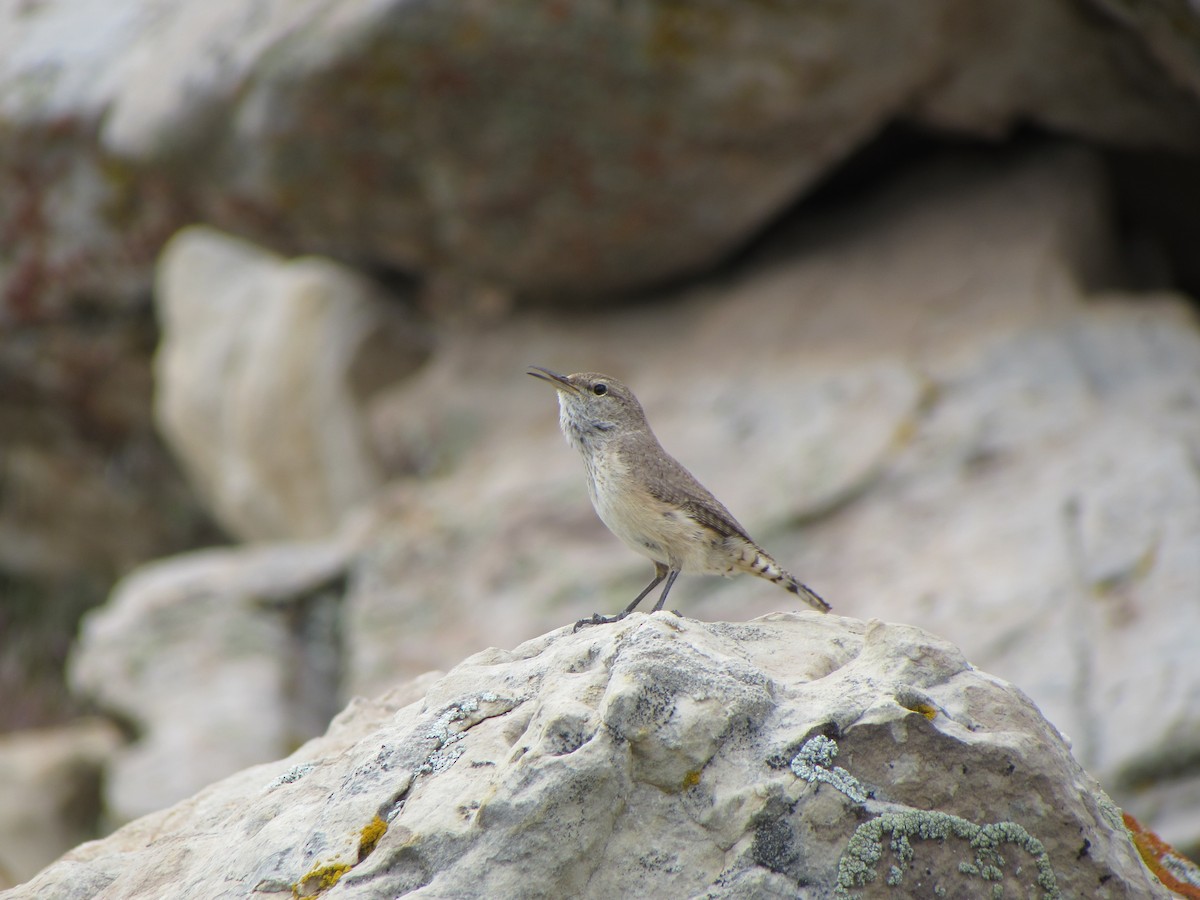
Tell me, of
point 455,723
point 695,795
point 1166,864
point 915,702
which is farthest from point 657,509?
point 1166,864

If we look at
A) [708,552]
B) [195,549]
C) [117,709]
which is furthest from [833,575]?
[195,549]

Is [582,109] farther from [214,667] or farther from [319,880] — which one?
[319,880]

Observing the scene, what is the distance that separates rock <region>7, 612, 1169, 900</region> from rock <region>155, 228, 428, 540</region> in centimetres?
844

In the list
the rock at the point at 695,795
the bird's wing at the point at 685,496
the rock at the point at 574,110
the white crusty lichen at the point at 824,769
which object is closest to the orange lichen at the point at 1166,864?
the rock at the point at 695,795

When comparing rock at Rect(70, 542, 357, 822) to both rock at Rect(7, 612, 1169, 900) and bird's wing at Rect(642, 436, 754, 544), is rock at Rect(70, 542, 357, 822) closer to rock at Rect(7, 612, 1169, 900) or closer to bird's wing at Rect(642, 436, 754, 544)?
bird's wing at Rect(642, 436, 754, 544)

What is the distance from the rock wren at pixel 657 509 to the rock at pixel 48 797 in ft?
22.7

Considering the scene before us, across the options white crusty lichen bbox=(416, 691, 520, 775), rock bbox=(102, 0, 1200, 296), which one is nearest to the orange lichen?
white crusty lichen bbox=(416, 691, 520, 775)

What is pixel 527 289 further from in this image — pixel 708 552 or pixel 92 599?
pixel 92 599

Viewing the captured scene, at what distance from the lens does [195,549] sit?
622 inches

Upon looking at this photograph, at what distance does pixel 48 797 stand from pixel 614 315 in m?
6.90

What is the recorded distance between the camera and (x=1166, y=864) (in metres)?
4.30

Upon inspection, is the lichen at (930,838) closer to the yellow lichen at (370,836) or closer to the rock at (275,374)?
the yellow lichen at (370,836)

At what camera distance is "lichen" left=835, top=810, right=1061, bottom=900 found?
325cm

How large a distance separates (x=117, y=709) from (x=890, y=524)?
6656 mm
